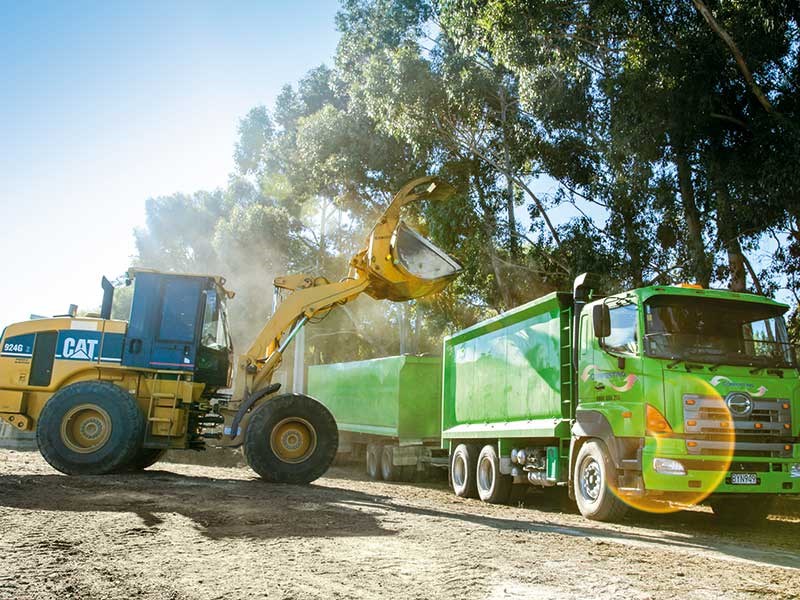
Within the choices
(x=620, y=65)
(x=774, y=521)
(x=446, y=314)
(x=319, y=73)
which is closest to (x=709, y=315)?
(x=774, y=521)

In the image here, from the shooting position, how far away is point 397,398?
16953mm

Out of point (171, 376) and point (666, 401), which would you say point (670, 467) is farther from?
point (171, 376)

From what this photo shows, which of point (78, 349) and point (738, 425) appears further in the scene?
point (78, 349)

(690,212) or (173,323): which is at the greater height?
(690,212)

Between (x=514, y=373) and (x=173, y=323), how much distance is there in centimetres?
568

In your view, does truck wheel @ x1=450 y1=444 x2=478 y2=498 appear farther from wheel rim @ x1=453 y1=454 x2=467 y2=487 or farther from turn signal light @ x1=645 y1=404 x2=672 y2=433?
turn signal light @ x1=645 y1=404 x2=672 y2=433

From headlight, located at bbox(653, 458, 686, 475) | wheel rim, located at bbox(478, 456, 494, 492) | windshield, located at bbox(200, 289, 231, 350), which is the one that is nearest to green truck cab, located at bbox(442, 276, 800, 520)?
headlight, located at bbox(653, 458, 686, 475)

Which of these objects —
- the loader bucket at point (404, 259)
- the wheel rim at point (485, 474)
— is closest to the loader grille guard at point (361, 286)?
the loader bucket at point (404, 259)

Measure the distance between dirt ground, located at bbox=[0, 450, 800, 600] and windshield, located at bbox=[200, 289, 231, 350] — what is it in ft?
9.48

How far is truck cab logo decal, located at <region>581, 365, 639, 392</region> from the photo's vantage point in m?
9.09

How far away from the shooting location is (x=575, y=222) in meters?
19.1

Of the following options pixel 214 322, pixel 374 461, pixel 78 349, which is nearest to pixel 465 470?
pixel 214 322

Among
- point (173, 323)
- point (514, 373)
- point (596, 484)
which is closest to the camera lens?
point (596, 484)

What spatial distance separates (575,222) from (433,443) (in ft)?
22.1
